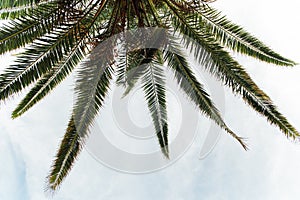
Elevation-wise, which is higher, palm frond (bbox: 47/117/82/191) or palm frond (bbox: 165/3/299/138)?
palm frond (bbox: 165/3/299/138)

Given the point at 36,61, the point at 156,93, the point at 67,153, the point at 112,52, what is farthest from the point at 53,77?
Answer: the point at 156,93

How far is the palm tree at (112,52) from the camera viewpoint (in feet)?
21.4

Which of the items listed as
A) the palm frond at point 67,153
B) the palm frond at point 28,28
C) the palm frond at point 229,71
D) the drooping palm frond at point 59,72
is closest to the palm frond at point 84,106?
the palm frond at point 67,153

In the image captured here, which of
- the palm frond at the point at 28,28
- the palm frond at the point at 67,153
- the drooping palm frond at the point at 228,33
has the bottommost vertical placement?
the palm frond at the point at 67,153

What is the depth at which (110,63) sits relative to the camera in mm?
7000

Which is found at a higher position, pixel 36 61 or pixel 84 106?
pixel 36 61

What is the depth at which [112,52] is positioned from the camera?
22.7ft

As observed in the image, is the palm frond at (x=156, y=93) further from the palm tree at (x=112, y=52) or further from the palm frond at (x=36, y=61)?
the palm frond at (x=36, y=61)

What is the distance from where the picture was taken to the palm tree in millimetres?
6523

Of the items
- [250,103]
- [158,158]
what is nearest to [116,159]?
[158,158]

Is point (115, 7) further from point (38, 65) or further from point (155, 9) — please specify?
point (38, 65)

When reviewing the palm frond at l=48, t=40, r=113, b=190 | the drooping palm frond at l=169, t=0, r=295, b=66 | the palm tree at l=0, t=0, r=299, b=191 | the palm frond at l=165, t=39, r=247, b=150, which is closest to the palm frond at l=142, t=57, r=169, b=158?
the palm tree at l=0, t=0, r=299, b=191

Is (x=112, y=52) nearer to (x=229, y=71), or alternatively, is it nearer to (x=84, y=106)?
(x=84, y=106)

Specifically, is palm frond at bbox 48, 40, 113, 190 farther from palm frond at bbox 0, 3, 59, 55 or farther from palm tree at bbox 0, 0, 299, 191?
palm frond at bbox 0, 3, 59, 55
